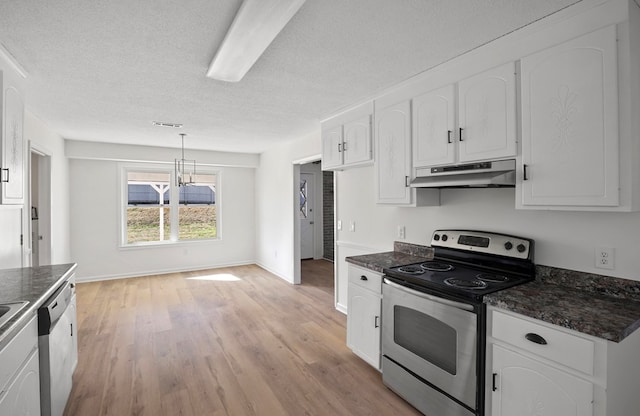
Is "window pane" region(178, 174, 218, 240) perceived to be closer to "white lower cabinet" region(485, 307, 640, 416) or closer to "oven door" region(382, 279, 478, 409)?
"oven door" region(382, 279, 478, 409)

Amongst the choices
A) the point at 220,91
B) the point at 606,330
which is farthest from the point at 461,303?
the point at 220,91

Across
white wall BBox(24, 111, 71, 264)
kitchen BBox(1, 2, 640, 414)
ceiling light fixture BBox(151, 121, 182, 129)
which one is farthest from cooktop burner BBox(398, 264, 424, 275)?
white wall BBox(24, 111, 71, 264)

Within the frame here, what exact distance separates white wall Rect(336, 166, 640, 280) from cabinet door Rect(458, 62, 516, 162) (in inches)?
17.2

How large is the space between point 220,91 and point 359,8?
1.68 m

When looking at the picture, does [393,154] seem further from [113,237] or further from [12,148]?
[113,237]

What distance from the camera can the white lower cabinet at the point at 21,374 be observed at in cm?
130

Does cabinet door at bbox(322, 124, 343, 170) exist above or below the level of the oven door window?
above

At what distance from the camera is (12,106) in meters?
2.13

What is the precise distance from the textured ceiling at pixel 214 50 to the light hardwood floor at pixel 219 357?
8.04ft

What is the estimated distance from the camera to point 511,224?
2252 mm

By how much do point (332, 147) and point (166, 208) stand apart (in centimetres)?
424

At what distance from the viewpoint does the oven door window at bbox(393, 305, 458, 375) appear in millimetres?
1932

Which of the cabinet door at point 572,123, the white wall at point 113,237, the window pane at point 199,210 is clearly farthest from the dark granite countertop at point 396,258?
the window pane at point 199,210

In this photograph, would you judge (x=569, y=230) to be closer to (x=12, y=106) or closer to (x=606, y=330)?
(x=606, y=330)
